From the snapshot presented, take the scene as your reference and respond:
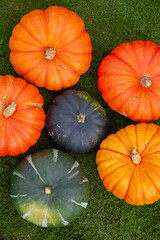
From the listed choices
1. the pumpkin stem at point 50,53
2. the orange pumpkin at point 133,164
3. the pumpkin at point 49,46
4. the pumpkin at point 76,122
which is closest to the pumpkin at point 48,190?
the pumpkin at point 76,122

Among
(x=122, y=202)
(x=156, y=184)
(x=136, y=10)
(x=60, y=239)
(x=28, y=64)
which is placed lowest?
(x=60, y=239)

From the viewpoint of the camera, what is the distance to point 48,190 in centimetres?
322

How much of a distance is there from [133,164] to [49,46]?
1.69 metres

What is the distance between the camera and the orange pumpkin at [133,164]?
11.0 feet

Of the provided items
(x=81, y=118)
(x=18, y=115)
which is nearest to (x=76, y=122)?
(x=81, y=118)

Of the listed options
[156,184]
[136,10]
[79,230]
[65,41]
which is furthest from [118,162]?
[136,10]

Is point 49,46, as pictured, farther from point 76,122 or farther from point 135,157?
point 135,157

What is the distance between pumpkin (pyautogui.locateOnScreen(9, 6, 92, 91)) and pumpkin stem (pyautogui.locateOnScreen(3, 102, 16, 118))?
54 centimetres

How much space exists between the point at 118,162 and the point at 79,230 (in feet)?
4.21

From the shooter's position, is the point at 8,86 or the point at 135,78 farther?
the point at 135,78

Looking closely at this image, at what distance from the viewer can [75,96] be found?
3684 mm

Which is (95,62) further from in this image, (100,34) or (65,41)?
(65,41)

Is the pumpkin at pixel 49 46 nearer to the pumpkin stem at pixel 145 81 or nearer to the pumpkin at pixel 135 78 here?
the pumpkin at pixel 135 78

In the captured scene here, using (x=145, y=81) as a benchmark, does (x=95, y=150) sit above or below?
below
